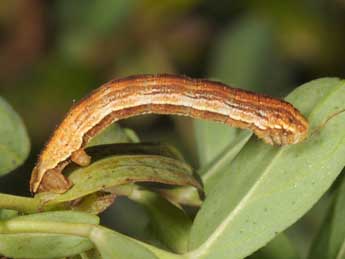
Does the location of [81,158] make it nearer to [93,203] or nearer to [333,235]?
[93,203]

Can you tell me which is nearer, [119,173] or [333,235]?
[119,173]

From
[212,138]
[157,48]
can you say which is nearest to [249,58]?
[157,48]

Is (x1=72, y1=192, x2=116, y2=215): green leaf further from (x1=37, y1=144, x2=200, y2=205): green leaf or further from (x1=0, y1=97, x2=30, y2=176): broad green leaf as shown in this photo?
(x1=0, y1=97, x2=30, y2=176): broad green leaf

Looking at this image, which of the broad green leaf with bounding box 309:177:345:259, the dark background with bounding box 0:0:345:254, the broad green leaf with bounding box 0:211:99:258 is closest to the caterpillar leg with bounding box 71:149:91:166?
the broad green leaf with bounding box 0:211:99:258

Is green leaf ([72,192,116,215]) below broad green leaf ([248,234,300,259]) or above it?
above

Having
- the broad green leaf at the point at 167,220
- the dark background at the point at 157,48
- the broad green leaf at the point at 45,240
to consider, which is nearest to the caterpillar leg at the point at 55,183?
the broad green leaf at the point at 45,240

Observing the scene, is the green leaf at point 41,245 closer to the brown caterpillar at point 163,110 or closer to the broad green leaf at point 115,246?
the broad green leaf at point 115,246
